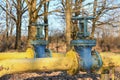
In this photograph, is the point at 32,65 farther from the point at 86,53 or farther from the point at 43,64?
the point at 86,53

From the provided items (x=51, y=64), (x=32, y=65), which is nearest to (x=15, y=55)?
(x=51, y=64)

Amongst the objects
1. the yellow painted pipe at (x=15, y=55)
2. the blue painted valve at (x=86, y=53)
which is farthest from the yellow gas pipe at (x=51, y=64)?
the yellow painted pipe at (x=15, y=55)

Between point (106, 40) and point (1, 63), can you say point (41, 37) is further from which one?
point (106, 40)

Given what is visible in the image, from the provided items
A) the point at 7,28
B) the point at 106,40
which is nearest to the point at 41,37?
the point at 7,28

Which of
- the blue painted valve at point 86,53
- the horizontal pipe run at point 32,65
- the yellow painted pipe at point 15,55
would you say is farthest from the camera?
the yellow painted pipe at point 15,55

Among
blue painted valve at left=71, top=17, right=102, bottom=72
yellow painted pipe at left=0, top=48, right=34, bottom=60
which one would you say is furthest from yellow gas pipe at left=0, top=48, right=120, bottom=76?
yellow painted pipe at left=0, top=48, right=34, bottom=60

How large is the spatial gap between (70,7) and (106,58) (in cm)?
953

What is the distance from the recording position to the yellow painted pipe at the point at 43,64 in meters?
4.52

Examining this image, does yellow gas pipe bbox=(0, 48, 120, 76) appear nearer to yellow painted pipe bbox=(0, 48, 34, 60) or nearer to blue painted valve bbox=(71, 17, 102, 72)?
blue painted valve bbox=(71, 17, 102, 72)

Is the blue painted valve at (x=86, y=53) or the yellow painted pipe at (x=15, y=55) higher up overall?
the blue painted valve at (x=86, y=53)

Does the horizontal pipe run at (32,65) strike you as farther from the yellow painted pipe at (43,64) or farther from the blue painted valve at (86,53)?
→ the blue painted valve at (86,53)

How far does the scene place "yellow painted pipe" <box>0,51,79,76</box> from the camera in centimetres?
452

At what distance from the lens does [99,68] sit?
5.29 metres

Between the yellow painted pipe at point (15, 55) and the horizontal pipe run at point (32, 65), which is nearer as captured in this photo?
the horizontal pipe run at point (32, 65)
